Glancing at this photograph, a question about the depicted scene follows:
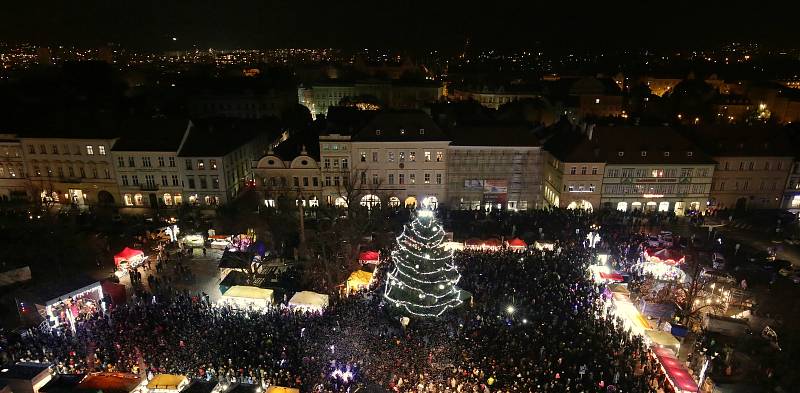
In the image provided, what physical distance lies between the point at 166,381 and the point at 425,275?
11.8 m

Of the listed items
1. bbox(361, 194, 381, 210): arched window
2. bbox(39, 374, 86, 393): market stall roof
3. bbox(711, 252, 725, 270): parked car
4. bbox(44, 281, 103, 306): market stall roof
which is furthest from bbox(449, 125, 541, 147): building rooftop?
bbox(39, 374, 86, 393): market stall roof

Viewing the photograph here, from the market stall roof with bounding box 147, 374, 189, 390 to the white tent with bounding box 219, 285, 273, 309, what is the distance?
21.6 feet

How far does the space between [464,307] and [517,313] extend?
266 cm

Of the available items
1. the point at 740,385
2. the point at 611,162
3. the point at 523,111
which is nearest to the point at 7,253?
the point at 740,385

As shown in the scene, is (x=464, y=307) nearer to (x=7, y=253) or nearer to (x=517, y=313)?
(x=517, y=313)

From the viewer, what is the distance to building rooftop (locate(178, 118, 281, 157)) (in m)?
43.2

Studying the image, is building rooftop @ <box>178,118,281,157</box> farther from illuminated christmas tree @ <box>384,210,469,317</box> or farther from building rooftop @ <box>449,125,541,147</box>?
illuminated christmas tree @ <box>384,210,469,317</box>

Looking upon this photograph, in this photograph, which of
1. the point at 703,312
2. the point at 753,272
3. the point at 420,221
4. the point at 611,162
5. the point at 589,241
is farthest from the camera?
the point at 611,162

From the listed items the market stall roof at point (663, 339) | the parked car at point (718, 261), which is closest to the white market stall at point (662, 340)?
the market stall roof at point (663, 339)

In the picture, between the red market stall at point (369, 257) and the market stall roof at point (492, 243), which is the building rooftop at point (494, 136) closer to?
the market stall roof at point (492, 243)

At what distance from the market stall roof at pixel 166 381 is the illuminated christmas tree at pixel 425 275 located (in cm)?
1011

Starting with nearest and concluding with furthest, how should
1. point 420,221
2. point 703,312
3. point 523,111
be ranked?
point 420,221 < point 703,312 < point 523,111

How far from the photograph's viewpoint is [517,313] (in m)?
24.4

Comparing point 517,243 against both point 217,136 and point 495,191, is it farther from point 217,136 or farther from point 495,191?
point 217,136
